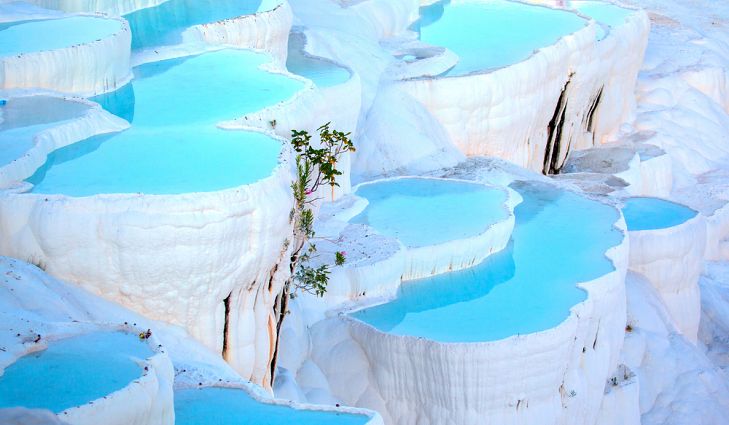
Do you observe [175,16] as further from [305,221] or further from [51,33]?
[305,221]

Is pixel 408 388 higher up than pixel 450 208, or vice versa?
pixel 450 208

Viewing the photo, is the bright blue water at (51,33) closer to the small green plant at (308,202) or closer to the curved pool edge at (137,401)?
the small green plant at (308,202)

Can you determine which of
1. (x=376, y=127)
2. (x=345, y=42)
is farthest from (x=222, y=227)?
(x=345, y=42)

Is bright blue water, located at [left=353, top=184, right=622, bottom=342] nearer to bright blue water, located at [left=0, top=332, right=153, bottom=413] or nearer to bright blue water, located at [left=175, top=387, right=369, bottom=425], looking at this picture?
bright blue water, located at [left=175, top=387, right=369, bottom=425]

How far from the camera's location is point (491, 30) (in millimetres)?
20297

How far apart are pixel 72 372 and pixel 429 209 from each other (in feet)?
24.9

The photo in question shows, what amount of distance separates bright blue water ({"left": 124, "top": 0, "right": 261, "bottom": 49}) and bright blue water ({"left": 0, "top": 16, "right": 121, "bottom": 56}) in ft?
3.35

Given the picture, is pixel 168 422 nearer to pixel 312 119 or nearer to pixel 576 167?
pixel 312 119

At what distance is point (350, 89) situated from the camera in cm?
1387

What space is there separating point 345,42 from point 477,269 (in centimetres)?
600

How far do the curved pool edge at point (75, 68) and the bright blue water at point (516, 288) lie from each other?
11.9ft

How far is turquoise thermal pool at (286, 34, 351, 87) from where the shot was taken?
14266 millimetres

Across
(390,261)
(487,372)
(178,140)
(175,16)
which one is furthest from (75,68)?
(487,372)

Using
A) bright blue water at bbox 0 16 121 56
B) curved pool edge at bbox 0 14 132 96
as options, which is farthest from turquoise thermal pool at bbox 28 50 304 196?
bright blue water at bbox 0 16 121 56
